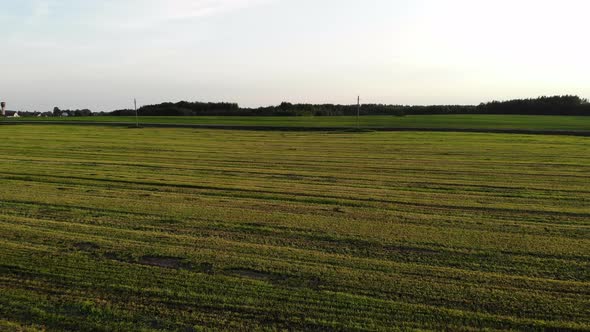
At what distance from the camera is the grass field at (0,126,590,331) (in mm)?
4879

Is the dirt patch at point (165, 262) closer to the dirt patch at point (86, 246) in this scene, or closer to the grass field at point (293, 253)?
the grass field at point (293, 253)

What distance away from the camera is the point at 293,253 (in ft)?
22.2

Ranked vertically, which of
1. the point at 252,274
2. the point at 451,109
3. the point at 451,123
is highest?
the point at 451,109

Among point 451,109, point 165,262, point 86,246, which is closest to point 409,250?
point 165,262

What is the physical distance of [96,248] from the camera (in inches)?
272

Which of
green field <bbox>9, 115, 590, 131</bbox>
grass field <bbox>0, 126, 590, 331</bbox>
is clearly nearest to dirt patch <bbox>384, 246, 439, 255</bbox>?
grass field <bbox>0, 126, 590, 331</bbox>

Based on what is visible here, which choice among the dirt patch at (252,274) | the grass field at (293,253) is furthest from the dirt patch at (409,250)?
the dirt patch at (252,274)

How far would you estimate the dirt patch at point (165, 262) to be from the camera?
20.5ft

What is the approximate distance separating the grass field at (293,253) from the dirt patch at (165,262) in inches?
1.1

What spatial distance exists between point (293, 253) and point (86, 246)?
129 inches

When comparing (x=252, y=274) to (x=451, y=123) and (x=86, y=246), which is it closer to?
(x=86, y=246)

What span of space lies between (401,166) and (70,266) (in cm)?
1361

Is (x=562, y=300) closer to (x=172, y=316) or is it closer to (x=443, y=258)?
(x=443, y=258)

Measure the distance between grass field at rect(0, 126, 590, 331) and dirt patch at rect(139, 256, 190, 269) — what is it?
3cm
